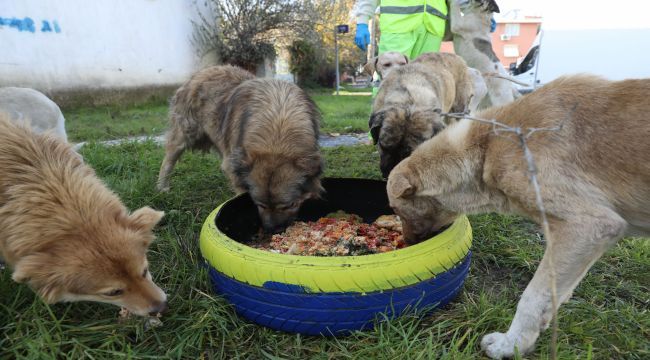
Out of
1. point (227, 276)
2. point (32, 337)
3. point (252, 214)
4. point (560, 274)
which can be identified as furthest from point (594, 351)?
point (32, 337)

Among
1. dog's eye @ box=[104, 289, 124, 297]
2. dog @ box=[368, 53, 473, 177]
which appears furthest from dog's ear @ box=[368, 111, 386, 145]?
dog's eye @ box=[104, 289, 124, 297]

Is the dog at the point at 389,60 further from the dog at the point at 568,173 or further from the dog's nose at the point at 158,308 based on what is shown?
the dog's nose at the point at 158,308

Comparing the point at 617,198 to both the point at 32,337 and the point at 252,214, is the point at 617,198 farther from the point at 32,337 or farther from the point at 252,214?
the point at 32,337

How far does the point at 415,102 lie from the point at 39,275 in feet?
14.1

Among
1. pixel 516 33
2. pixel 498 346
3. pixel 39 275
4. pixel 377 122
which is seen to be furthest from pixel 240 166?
pixel 516 33

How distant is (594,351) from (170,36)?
15645 mm

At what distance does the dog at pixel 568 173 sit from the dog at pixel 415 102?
5.96 ft

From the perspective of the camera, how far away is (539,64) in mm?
18312

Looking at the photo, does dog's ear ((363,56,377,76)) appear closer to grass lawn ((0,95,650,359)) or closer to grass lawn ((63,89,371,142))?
grass lawn ((63,89,371,142))

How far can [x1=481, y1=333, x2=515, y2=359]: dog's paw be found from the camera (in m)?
2.52

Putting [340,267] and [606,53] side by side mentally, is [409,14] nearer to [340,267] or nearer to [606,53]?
[340,267]

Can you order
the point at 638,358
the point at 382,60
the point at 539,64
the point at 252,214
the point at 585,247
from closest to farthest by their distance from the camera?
the point at 585,247
the point at 638,358
the point at 252,214
the point at 382,60
the point at 539,64

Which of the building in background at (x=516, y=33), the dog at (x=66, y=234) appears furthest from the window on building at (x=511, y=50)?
the dog at (x=66, y=234)

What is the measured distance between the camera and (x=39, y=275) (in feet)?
7.61
